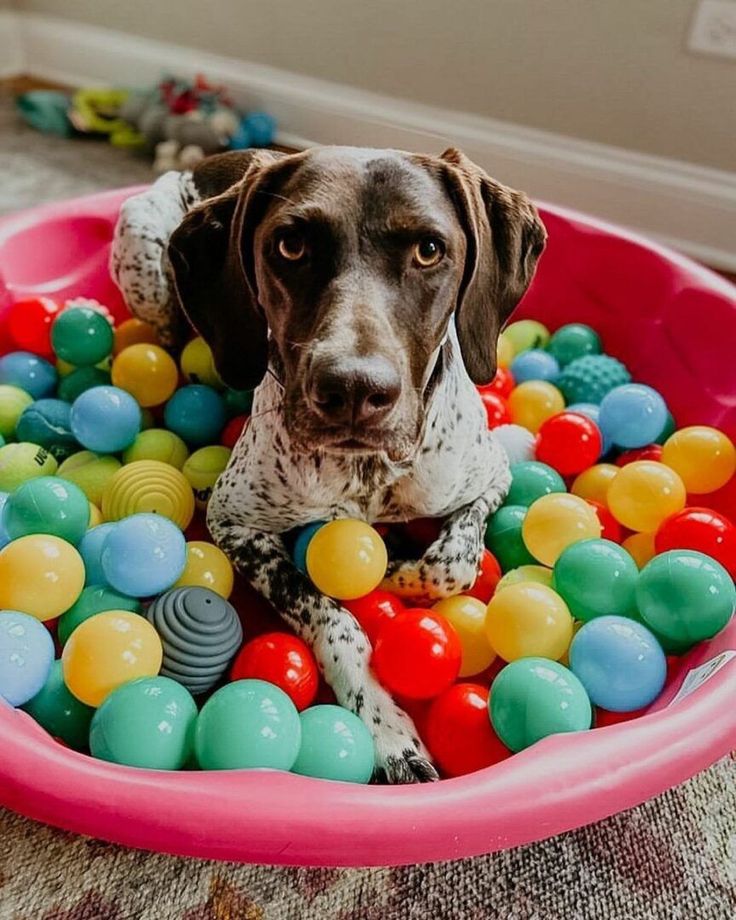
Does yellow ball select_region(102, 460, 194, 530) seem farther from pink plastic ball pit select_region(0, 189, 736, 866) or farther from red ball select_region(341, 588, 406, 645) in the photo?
pink plastic ball pit select_region(0, 189, 736, 866)

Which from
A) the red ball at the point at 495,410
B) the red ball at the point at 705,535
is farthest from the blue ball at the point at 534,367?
the red ball at the point at 705,535

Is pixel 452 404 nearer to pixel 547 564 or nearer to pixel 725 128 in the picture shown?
pixel 547 564

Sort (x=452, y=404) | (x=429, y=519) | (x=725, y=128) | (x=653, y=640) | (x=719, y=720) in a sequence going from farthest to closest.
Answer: (x=725, y=128)
(x=429, y=519)
(x=452, y=404)
(x=653, y=640)
(x=719, y=720)

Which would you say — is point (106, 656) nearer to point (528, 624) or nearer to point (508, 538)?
point (528, 624)

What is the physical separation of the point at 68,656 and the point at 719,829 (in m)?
1.17

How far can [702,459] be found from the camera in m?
Result: 2.07

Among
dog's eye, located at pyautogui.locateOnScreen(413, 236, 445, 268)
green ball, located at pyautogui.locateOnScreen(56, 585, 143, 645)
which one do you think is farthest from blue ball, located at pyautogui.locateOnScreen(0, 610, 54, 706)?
dog's eye, located at pyautogui.locateOnScreen(413, 236, 445, 268)

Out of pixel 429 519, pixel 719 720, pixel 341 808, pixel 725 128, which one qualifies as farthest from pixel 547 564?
pixel 725 128

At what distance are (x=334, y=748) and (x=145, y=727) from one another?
30cm

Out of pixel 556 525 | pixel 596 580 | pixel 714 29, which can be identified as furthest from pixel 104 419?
pixel 714 29

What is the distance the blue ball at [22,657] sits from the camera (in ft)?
4.88

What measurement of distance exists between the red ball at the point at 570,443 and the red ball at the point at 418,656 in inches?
26.7

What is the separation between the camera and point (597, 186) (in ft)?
11.3

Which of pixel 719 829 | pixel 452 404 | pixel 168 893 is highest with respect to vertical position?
pixel 452 404
